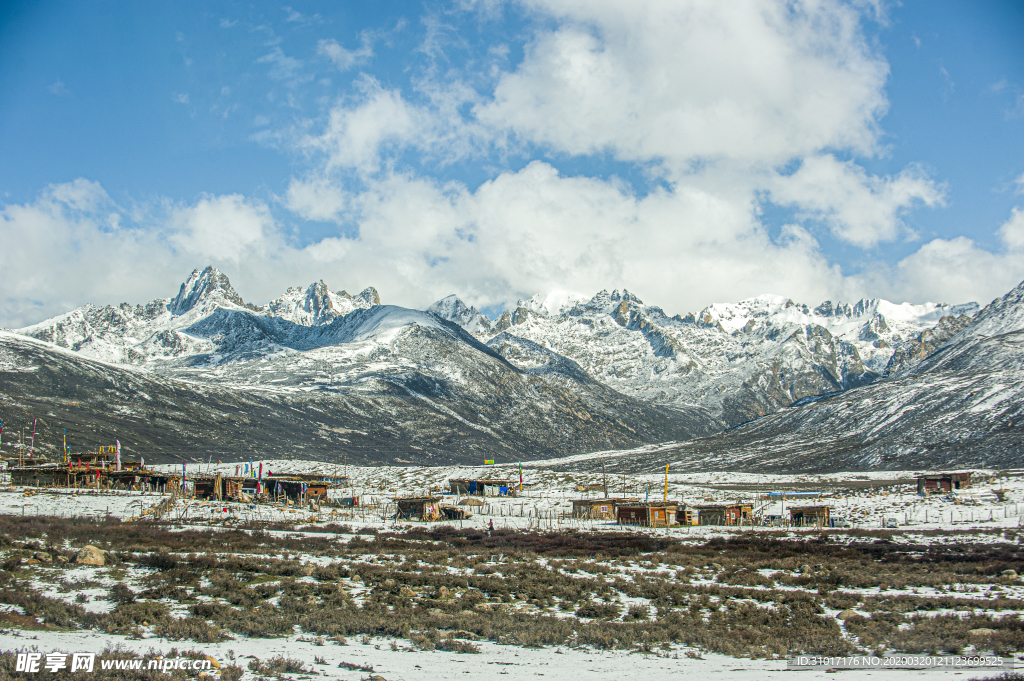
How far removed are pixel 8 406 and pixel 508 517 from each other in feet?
496

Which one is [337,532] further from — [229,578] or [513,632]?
[513,632]

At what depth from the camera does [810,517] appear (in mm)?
73812

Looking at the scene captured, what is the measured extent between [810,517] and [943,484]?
28.3 metres

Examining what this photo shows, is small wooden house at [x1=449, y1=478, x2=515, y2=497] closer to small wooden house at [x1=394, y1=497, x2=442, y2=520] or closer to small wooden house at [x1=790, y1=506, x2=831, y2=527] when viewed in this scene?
small wooden house at [x1=394, y1=497, x2=442, y2=520]

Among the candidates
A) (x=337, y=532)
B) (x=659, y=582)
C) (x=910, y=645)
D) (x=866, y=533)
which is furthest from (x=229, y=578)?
(x=866, y=533)

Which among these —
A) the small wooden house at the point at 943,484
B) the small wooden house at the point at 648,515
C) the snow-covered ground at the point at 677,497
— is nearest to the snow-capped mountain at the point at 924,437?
the snow-covered ground at the point at 677,497

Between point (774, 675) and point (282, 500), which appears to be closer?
point (774, 675)

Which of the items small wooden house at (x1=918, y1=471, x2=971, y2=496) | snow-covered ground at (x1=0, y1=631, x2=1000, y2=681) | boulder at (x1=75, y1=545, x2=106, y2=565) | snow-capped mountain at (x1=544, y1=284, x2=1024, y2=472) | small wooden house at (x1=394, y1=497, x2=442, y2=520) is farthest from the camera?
snow-capped mountain at (x1=544, y1=284, x2=1024, y2=472)

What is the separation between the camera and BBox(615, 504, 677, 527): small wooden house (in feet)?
246

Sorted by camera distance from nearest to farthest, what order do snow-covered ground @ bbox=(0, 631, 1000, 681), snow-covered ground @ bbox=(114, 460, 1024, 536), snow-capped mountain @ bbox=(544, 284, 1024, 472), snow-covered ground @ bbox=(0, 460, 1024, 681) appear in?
1. snow-covered ground @ bbox=(0, 631, 1000, 681)
2. snow-covered ground @ bbox=(0, 460, 1024, 681)
3. snow-covered ground @ bbox=(114, 460, 1024, 536)
4. snow-capped mountain @ bbox=(544, 284, 1024, 472)

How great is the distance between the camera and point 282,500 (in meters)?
88.2

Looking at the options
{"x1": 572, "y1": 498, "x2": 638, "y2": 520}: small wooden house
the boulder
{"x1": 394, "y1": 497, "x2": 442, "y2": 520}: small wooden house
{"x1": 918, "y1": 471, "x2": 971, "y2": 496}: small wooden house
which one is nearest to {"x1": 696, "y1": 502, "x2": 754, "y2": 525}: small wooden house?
{"x1": 572, "y1": 498, "x2": 638, "y2": 520}: small wooden house

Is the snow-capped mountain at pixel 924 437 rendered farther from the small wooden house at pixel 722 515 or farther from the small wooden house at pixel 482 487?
the small wooden house at pixel 722 515

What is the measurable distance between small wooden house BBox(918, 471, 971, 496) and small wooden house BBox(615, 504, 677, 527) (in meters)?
34.5
